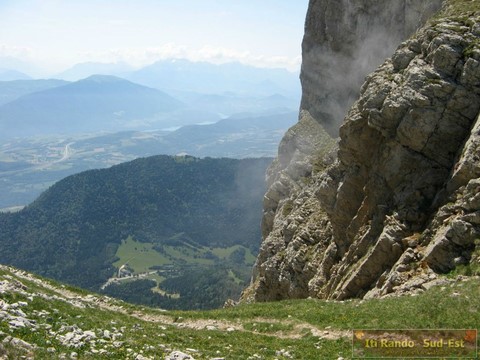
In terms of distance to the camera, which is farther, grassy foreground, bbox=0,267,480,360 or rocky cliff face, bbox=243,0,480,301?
rocky cliff face, bbox=243,0,480,301

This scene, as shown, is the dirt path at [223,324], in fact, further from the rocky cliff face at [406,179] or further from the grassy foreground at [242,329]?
the rocky cliff face at [406,179]

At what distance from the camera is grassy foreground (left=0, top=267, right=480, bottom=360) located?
746 inches

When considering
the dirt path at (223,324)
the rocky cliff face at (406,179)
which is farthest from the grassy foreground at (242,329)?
the rocky cliff face at (406,179)

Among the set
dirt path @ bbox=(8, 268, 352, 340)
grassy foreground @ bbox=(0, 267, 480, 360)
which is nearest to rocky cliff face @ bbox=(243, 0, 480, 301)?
grassy foreground @ bbox=(0, 267, 480, 360)

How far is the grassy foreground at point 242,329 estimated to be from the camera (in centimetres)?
1894

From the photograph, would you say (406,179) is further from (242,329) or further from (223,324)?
(223,324)

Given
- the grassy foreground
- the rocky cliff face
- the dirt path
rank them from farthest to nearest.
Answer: the rocky cliff face → the dirt path → the grassy foreground

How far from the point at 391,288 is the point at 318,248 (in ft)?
71.4

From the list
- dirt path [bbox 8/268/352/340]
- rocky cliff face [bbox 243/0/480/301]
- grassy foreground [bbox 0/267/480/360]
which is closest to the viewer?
grassy foreground [bbox 0/267/480/360]

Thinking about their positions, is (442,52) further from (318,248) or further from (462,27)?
(318,248)

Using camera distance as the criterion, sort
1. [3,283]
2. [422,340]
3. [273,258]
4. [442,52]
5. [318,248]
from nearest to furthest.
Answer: [422,340] < [3,283] < [442,52] < [318,248] < [273,258]

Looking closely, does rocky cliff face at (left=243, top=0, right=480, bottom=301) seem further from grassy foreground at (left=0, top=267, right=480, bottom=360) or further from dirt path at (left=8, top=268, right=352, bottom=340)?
dirt path at (left=8, top=268, right=352, bottom=340)

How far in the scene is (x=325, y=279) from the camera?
48.6 m

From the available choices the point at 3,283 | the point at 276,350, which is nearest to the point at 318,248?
the point at 276,350
